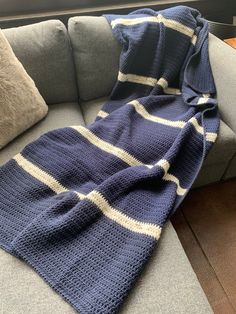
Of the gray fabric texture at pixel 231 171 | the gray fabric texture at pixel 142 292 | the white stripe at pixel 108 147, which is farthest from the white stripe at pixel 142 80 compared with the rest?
the gray fabric texture at pixel 142 292

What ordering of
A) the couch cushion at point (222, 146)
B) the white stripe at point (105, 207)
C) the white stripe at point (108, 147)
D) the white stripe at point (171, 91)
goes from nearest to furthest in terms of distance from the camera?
the white stripe at point (105, 207)
the white stripe at point (108, 147)
the couch cushion at point (222, 146)
the white stripe at point (171, 91)

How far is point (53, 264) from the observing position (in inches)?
32.0

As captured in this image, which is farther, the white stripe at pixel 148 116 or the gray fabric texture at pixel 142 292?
the white stripe at pixel 148 116

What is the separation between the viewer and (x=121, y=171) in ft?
3.36

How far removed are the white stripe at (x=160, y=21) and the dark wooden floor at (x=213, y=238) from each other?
85cm

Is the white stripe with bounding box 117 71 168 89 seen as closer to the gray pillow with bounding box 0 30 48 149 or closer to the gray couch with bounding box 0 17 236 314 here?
the gray couch with bounding box 0 17 236 314

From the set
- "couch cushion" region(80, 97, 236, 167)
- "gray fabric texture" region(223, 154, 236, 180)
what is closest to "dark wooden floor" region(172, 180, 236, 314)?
"gray fabric texture" region(223, 154, 236, 180)

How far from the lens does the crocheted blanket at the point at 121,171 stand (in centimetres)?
81

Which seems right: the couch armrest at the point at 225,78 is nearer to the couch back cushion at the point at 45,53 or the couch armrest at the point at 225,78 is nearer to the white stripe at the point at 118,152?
the white stripe at the point at 118,152

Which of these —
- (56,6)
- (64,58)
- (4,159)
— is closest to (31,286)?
(4,159)

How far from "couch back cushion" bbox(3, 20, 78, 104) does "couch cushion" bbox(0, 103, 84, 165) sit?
10cm

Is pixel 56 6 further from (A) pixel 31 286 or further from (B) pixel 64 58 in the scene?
(A) pixel 31 286

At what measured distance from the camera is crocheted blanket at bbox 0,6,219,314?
0.81m

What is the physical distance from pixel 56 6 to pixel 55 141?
38.9 inches
